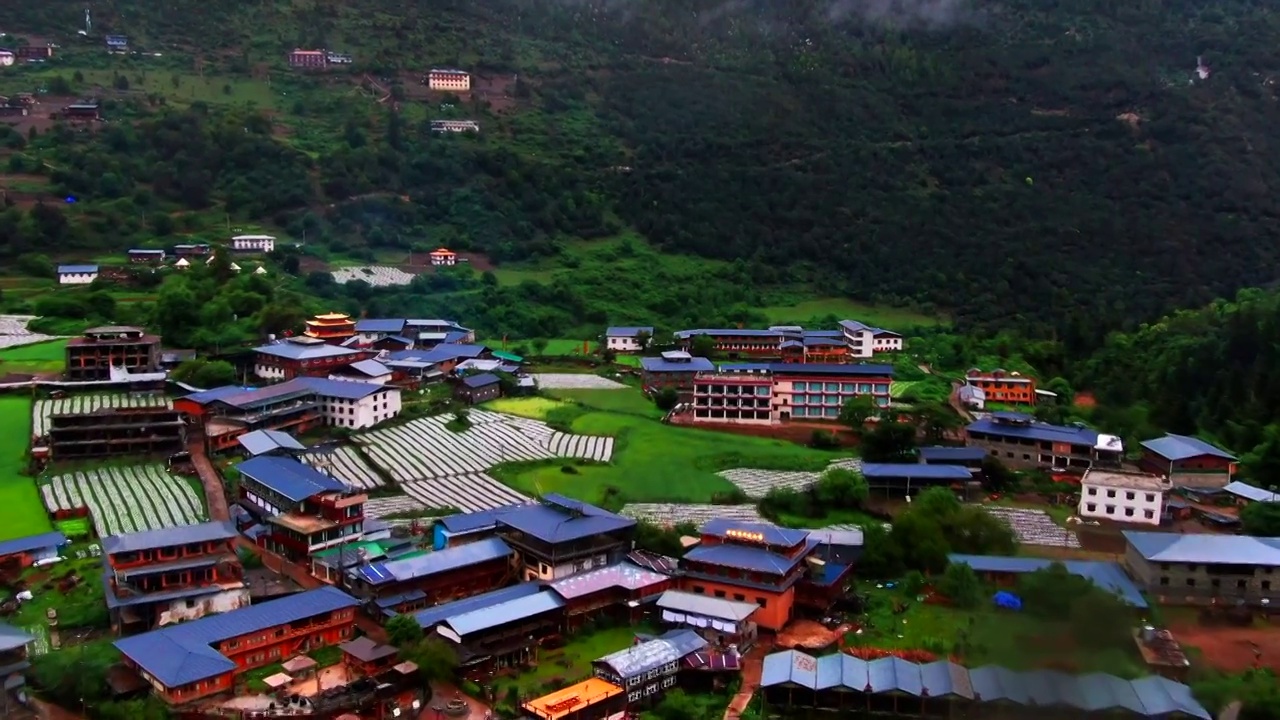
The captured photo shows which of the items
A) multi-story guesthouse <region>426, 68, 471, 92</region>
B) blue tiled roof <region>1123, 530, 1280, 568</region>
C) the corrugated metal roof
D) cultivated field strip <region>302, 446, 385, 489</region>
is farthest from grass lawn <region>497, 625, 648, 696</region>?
multi-story guesthouse <region>426, 68, 471, 92</region>

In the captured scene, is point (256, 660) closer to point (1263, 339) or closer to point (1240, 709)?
point (1240, 709)

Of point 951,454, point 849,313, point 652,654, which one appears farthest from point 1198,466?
point 849,313

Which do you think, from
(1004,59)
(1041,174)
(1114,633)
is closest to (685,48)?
(1004,59)

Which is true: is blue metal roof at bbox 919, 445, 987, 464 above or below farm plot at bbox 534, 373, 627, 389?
below

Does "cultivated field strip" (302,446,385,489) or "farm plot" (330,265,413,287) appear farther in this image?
"farm plot" (330,265,413,287)

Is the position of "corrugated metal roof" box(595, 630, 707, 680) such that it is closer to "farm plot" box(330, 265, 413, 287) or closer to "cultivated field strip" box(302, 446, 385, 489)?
"cultivated field strip" box(302, 446, 385, 489)

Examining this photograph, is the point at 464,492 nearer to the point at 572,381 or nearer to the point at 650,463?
the point at 650,463
